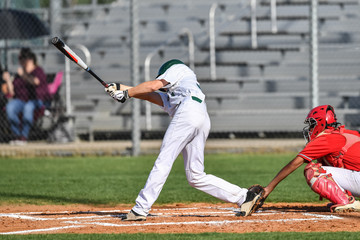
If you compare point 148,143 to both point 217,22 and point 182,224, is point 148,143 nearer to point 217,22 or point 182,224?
point 217,22

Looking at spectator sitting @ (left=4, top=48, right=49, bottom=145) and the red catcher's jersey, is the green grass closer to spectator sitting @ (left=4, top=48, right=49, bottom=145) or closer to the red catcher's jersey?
spectator sitting @ (left=4, top=48, right=49, bottom=145)

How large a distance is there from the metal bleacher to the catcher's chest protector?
22.5 feet

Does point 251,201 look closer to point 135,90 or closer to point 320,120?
point 320,120

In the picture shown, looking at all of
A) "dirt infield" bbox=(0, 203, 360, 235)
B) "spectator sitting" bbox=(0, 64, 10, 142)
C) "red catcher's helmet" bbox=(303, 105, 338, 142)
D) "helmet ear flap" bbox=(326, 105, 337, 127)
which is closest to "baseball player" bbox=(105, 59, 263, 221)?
"dirt infield" bbox=(0, 203, 360, 235)

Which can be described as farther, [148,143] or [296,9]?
[296,9]

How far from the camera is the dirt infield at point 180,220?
20.5 ft

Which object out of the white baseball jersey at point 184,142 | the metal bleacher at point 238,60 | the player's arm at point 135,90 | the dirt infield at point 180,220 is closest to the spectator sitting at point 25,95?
the metal bleacher at point 238,60

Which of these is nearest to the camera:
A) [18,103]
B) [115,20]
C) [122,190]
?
[122,190]

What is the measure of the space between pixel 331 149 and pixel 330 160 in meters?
0.39

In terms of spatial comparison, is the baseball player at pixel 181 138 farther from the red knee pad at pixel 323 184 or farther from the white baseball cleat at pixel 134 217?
the red knee pad at pixel 323 184

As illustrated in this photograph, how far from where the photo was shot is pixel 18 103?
48.6ft

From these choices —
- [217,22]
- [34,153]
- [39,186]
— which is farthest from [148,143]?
[217,22]

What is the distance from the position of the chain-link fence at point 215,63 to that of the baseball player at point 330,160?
23.3 feet

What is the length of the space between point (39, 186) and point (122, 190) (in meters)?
1.33
